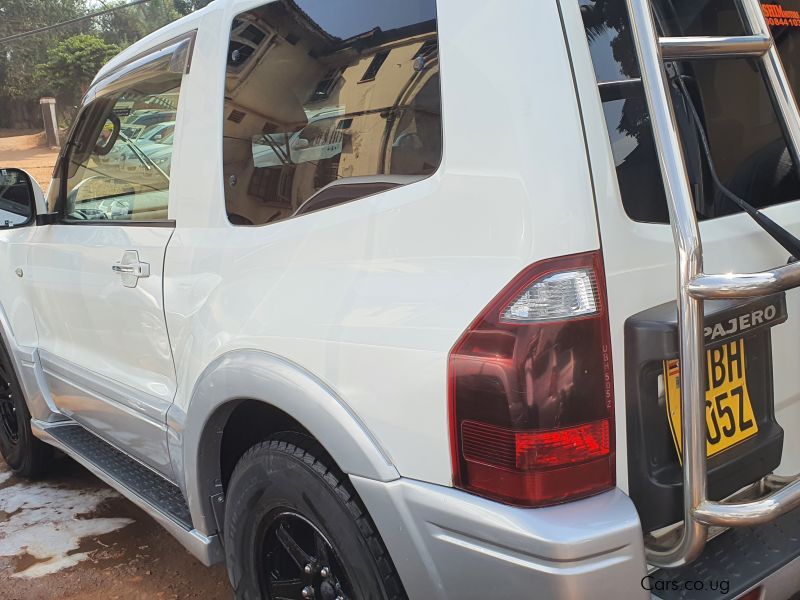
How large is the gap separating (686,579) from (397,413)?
720mm

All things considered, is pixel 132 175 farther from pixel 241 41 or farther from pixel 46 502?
pixel 46 502

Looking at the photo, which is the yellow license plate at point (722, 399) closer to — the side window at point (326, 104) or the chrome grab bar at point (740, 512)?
the chrome grab bar at point (740, 512)

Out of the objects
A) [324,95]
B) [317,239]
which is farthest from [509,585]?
[324,95]

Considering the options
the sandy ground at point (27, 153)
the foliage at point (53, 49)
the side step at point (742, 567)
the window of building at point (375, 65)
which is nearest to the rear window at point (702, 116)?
the window of building at point (375, 65)

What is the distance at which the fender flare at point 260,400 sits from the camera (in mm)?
1617

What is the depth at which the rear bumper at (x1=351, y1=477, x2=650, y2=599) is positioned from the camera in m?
1.36

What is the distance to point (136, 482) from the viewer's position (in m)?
2.74

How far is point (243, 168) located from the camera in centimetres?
208

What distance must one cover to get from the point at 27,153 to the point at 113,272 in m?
26.3

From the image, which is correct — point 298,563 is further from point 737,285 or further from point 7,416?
point 7,416

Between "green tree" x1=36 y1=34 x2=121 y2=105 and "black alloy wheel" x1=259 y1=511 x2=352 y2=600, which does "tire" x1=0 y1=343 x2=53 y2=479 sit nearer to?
"black alloy wheel" x1=259 y1=511 x2=352 y2=600

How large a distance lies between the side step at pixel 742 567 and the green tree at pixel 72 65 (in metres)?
33.6

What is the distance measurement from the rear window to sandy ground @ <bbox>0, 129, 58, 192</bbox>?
62.0 ft

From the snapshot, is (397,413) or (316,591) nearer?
(397,413)
